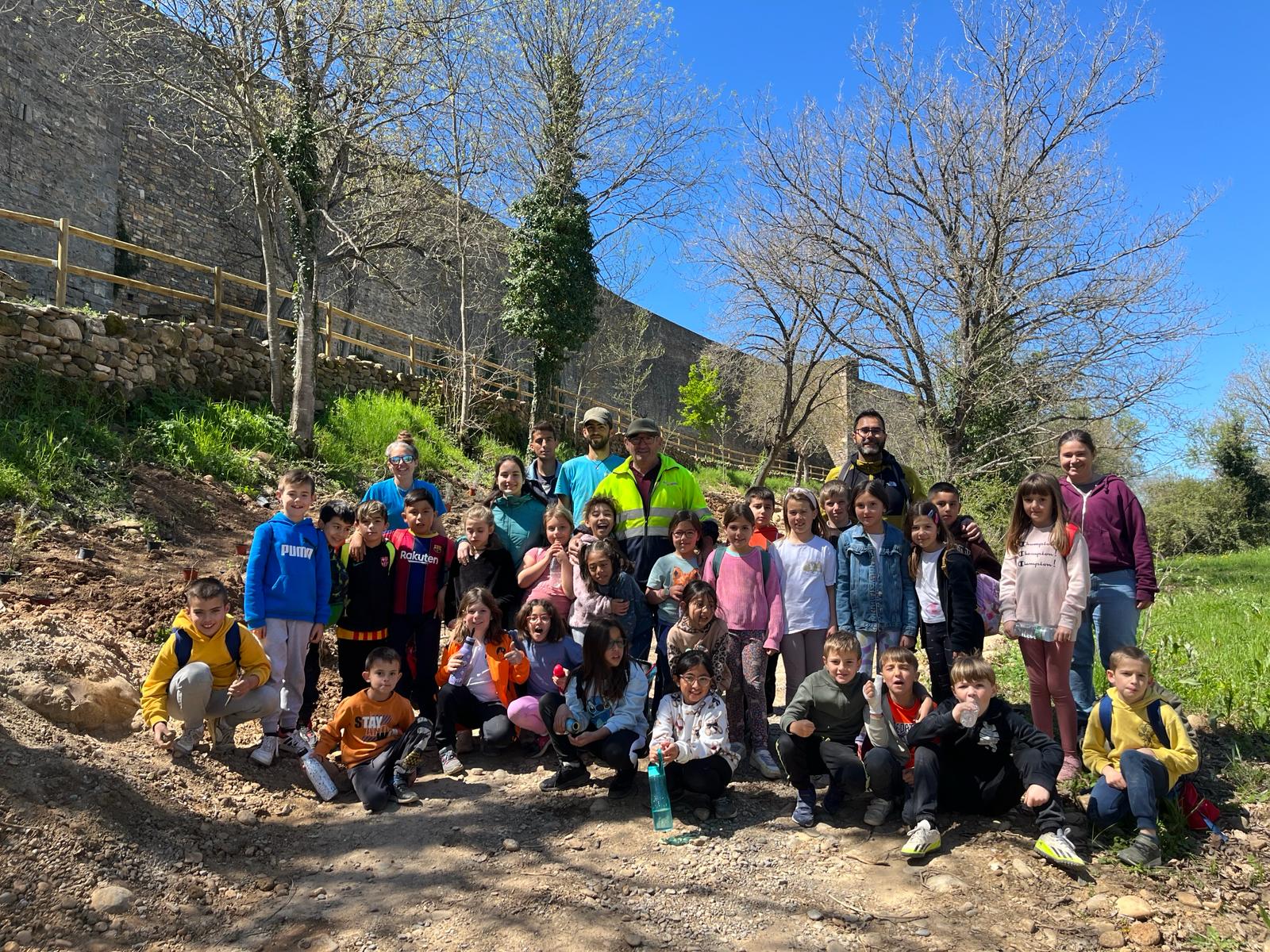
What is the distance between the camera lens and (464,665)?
4410mm

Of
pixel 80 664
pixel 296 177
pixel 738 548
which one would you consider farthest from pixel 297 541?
pixel 296 177

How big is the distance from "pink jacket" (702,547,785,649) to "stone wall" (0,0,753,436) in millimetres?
9421

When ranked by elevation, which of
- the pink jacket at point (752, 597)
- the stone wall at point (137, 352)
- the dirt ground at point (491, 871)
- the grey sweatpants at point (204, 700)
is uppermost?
the stone wall at point (137, 352)

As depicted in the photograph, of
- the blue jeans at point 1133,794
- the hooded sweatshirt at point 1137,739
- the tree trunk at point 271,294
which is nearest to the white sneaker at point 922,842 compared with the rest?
the blue jeans at point 1133,794

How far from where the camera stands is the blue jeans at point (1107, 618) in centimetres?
405

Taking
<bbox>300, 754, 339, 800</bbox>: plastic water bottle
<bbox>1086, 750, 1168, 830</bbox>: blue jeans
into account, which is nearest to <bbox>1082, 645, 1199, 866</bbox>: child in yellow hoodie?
<bbox>1086, 750, 1168, 830</bbox>: blue jeans

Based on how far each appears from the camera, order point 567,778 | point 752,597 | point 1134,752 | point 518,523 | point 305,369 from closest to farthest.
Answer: point 1134,752 → point 567,778 → point 752,597 → point 518,523 → point 305,369

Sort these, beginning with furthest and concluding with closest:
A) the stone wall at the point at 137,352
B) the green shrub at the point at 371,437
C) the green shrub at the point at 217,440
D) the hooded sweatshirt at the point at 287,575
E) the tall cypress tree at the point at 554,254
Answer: the tall cypress tree at the point at 554,254 → the green shrub at the point at 371,437 → the green shrub at the point at 217,440 → the stone wall at the point at 137,352 → the hooded sweatshirt at the point at 287,575

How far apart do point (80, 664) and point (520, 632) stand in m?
2.19

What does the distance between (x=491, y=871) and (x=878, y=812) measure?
172 centimetres

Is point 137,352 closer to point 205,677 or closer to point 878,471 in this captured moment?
point 205,677

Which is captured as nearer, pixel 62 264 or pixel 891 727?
pixel 891 727

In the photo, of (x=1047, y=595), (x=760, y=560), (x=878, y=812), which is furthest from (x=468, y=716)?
(x=1047, y=595)

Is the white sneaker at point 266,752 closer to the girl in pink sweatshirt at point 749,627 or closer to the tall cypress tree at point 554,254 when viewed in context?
the girl in pink sweatshirt at point 749,627
